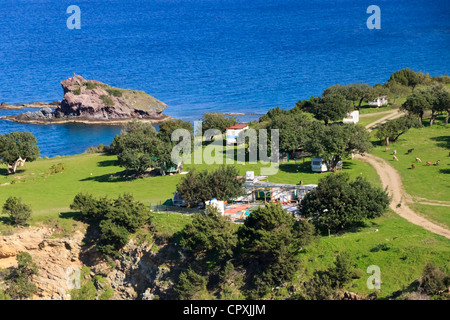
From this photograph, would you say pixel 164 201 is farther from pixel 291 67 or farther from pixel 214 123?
pixel 291 67

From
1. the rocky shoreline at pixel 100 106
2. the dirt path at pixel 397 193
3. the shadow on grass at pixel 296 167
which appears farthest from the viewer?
the rocky shoreline at pixel 100 106

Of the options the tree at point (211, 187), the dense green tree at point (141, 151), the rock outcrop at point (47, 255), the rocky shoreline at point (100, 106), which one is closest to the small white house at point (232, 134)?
the dense green tree at point (141, 151)

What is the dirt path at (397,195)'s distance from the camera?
167 feet

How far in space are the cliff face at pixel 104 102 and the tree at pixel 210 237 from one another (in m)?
92.4

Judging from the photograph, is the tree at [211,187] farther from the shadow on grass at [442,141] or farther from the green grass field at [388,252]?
the shadow on grass at [442,141]

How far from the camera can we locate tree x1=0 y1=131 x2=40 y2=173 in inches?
3051

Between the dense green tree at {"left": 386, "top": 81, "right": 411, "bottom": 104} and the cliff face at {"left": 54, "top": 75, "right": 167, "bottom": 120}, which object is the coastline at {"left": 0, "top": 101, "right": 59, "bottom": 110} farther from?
the dense green tree at {"left": 386, "top": 81, "right": 411, "bottom": 104}

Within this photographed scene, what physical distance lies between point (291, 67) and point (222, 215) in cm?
14937

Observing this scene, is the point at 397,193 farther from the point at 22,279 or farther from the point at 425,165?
the point at 22,279

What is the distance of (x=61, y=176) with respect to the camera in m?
77.4

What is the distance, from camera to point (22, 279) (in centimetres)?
5434

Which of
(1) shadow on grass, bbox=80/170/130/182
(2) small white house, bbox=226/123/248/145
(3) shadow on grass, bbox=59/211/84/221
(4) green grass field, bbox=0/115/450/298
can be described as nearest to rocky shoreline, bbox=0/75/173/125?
(4) green grass field, bbox=0/115/450/298

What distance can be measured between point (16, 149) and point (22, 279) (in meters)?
28.8

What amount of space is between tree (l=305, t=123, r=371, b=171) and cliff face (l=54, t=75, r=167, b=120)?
7685 centimetres
